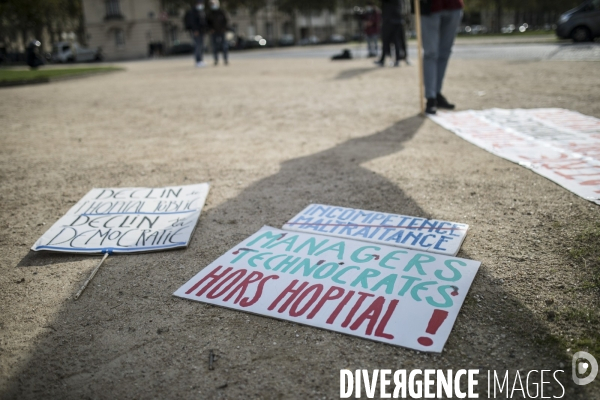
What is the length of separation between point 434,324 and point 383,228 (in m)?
1.02

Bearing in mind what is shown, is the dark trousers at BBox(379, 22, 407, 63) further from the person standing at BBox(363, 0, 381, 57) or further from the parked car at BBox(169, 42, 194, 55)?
the parked car at BBox(169, 42, 194, 55)

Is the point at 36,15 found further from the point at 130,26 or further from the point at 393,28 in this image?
the point at 393,28

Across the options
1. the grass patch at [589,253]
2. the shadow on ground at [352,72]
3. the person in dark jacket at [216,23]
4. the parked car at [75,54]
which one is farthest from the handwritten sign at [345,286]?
the parked car at [75,54]

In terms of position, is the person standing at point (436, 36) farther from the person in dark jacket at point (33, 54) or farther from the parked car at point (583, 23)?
the person in dark jacket at point (33, 54)

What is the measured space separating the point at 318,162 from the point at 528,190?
1.73m

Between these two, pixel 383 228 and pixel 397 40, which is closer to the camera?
pixel 383 228

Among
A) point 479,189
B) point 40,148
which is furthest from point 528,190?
point 40,148

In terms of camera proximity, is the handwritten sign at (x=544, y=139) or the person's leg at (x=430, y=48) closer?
the handwritten sign at (x=544, y=139)

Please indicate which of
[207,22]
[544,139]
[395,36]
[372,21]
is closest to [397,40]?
[395,36]

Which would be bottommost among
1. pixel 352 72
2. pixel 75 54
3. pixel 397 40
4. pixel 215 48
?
pixel 352 72

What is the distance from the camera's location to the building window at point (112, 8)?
191ft

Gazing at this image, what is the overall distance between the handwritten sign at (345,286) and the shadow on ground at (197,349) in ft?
0.20

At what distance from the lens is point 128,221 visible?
3.36m

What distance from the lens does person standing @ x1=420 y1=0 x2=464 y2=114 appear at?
5.77 meters
